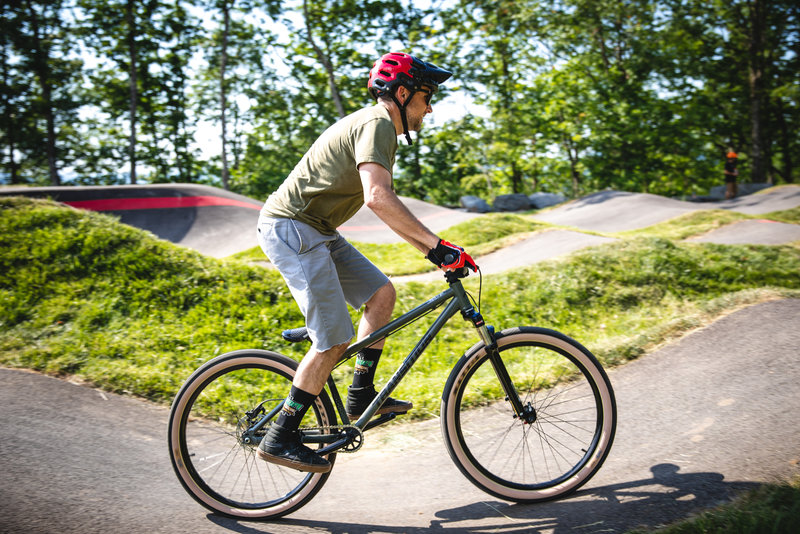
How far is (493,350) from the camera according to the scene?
2865mm

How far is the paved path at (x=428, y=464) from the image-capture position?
2.70 meters

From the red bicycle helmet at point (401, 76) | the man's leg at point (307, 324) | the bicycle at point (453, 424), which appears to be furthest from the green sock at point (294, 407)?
the red bicycle helmet at point (401, 76)

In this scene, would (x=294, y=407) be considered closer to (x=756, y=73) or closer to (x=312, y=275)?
(x=312, y=275)

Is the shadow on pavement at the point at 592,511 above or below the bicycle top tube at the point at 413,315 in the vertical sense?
below

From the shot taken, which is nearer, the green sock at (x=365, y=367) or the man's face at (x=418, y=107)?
the man's face at (x=418, y=107)

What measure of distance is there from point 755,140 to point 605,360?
27.4m

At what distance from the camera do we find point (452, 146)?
2842cm

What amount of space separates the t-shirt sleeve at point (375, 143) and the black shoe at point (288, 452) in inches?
58.7

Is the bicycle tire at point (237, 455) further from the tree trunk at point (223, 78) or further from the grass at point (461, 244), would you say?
the tree trunk at point (223, 78)

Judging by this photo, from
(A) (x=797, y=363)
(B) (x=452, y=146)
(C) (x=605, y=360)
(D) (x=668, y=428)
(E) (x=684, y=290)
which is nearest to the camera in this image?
(D) (x=668, y=428)

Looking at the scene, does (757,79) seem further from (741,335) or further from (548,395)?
(548,395)

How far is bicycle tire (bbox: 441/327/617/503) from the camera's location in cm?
284

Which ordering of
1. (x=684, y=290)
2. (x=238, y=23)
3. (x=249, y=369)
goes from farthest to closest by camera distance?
(x=238, y=23) → (x=684, y=290) → (x=249, y=369)

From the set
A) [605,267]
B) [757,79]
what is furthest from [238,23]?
[757,79]
